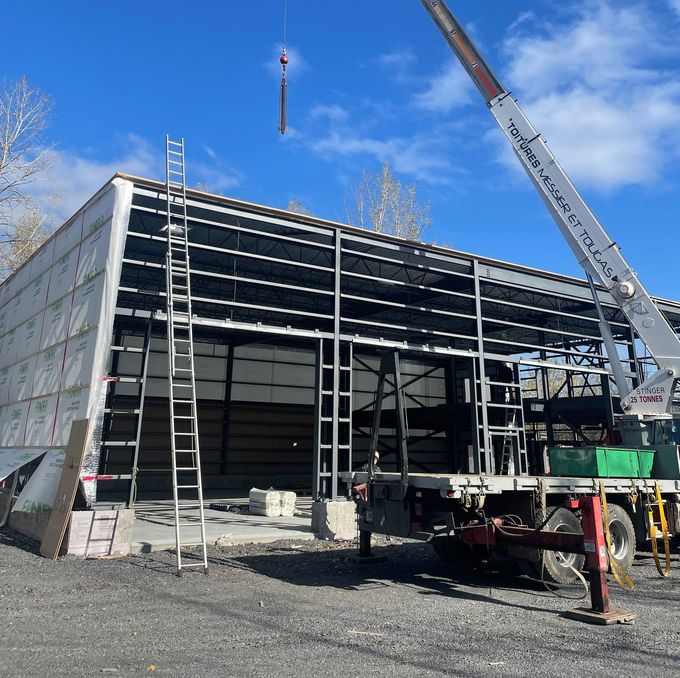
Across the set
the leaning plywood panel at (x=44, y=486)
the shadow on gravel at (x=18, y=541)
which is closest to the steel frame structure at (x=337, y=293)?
the leaning plywood panel at (x=44, y=486)

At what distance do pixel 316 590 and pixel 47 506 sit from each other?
621cm

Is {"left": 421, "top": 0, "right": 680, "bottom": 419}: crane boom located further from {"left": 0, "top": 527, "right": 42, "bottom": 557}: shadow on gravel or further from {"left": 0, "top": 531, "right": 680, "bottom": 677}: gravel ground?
{"left": 0, "top": 527, "right": 42, "bottom": 557}: shadow on gravel

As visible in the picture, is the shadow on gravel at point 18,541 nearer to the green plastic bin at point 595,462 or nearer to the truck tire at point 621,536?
the green plastic bin at point 595,462

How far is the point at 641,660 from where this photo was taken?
201 inches

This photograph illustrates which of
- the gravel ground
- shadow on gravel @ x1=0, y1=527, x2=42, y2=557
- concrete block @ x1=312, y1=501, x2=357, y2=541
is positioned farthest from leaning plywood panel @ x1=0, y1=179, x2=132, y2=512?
concrete block @ x1=312, y1=501, x2=357, y2=541

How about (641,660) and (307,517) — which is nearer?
(641,660)

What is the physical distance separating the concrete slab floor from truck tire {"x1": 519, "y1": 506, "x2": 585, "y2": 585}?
571 centimetres

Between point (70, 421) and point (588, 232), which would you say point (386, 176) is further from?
point (70, 421)

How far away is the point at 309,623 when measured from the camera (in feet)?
20.1

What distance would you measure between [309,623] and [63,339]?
994 cm

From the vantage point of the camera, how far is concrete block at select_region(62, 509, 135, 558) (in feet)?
32.5

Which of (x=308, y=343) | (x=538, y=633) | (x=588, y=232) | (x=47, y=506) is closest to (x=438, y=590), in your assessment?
(x=538, y=633)

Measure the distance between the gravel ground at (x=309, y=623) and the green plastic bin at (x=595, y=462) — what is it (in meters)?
1.62

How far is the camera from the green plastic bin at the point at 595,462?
8.98 meters
